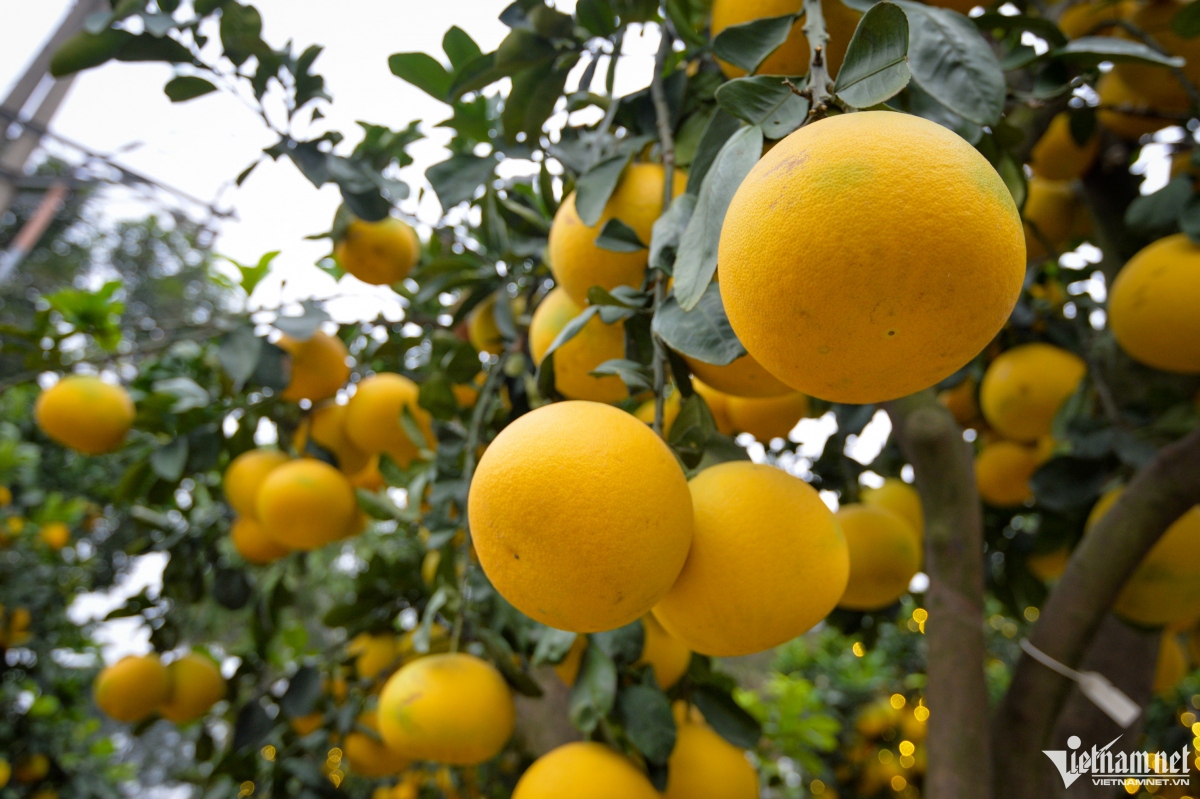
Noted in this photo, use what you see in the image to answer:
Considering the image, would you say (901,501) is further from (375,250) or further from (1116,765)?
(375,250)

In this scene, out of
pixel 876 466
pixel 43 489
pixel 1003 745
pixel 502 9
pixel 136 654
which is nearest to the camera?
pixel 502 9

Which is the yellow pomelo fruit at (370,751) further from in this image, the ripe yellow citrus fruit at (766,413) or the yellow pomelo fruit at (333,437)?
the ripe yellow citrus fruit at (766,413)

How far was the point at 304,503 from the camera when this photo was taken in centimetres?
126

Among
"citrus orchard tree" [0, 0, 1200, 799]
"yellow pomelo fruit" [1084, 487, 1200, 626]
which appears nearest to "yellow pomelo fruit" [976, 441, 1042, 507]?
"citrus orchard tree" [0, 0, 1200, 799]

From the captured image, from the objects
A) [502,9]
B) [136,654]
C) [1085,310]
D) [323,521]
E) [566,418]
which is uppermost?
[502,9]

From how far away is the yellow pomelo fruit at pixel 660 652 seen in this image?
0.89 metres

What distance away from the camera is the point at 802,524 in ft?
1.75

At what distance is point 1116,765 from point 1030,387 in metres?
0.66

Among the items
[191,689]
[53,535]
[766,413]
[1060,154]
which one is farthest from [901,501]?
[53,535]

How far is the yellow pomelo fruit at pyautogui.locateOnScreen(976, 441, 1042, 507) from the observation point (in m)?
1.57

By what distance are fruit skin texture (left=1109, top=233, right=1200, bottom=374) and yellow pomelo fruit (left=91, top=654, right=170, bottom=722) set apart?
81.4 inches

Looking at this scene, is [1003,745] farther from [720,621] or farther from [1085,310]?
[1085,310]

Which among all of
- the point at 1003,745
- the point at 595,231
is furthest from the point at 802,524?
the point at 1003,745

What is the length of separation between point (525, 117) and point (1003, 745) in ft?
3.72
